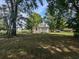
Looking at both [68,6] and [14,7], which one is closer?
[68,6]

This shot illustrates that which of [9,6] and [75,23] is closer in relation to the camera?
[75,23]

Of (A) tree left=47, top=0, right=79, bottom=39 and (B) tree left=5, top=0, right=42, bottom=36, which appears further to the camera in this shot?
(B) tree left=5, top=0, right=42, bottom=36

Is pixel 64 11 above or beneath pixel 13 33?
above

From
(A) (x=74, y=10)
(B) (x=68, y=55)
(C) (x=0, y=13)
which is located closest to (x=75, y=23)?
(A) (x=74, y=10)

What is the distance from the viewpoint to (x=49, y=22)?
194 feet

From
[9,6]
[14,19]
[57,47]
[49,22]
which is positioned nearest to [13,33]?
[14,19]

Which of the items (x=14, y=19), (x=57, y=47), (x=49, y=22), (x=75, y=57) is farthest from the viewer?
(x=49, y=22)

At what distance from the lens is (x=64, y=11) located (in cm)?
1961

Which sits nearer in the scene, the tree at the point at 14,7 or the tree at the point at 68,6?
the tree at the point at 68,6

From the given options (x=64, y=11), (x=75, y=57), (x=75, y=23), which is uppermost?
(x=64, y=11)

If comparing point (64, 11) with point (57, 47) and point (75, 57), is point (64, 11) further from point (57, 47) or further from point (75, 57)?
point (75, 57)

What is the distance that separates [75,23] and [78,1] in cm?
215

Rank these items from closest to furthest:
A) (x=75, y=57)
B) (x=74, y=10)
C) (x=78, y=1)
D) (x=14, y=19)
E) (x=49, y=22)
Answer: (x=75, y=57)
(x=78, y=1)
(x=74, y=10)
(x=14, y=19)
(x=49, y=22)

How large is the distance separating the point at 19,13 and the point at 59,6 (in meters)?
8.49
